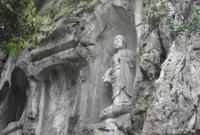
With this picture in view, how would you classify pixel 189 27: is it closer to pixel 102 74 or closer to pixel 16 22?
pixel 16 22

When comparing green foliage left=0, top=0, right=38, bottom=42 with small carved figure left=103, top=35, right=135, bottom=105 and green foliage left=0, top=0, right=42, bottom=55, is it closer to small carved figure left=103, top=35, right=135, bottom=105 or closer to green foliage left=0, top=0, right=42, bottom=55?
green foliage left=0, top=0, right=42, bottom=55

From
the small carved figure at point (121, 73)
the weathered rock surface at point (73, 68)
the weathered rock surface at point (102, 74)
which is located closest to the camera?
the weathered rock surface at point (102, 74)

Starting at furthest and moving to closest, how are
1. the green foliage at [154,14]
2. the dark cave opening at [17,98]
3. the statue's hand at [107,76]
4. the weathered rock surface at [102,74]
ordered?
the dark cave opening at [17,98]
the statue's hand at [107,76]
the green foliage at [154,14]
the weathered rock surface at [102,74]

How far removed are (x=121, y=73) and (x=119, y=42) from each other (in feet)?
3.18

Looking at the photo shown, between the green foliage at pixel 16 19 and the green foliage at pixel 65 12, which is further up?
the green foliage at pixel 65 12

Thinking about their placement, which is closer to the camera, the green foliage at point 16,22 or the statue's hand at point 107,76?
the green foliage at point 16,22

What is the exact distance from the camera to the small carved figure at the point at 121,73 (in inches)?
494

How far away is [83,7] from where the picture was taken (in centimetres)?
1466

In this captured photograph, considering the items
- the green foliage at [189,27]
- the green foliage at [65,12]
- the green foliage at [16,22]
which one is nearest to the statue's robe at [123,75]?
the green foliage at [65,12]

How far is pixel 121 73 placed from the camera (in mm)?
12953

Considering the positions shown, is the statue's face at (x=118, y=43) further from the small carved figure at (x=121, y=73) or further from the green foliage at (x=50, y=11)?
the green foliage at (x=50, y=11)

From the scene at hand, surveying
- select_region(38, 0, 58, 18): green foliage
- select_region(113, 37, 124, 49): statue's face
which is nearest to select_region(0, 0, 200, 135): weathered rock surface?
select_region(38, 0, 58, 18): green foliage

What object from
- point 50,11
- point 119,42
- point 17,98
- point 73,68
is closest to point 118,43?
point 119,42

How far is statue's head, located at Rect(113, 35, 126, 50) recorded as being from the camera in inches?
530
